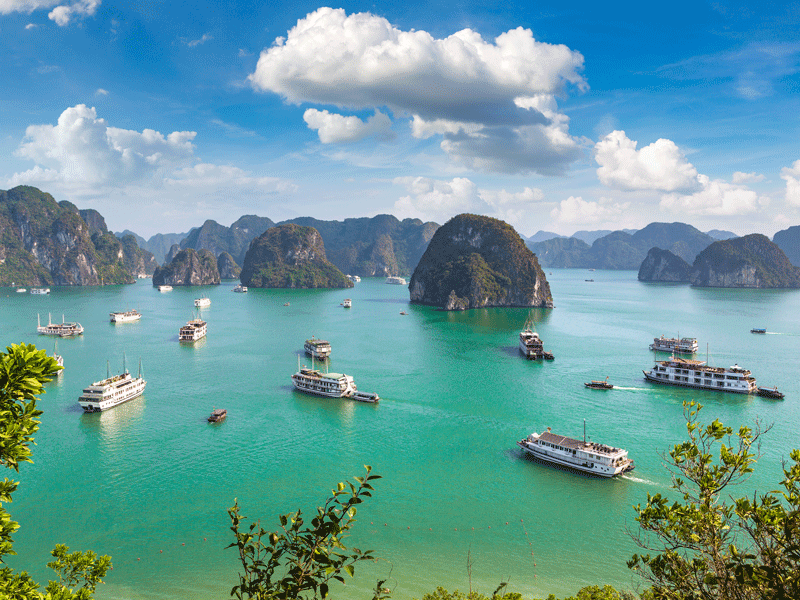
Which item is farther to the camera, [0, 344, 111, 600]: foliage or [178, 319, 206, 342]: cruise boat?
[178, 319, 206, 342]: cruise boat

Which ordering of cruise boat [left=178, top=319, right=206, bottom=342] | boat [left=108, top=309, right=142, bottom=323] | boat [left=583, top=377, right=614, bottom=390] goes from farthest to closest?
boat [left=108, top=309, right=142, bottom=323] → cruise boat [left=178, top=319, right=206, bottom=342] → boat [left=583, top=377, right=614, bottom=390]

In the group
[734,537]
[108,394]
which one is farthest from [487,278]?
[734,537]

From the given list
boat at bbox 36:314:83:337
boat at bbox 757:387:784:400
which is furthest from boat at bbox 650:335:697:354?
boat at bbox 36:314:83:337

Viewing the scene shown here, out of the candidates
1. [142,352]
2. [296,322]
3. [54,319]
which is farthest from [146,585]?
[54,319]

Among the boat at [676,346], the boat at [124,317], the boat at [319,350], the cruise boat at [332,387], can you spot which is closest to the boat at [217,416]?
the cruise boat at [332,387]

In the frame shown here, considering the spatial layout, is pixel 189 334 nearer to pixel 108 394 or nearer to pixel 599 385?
pixel 108 394

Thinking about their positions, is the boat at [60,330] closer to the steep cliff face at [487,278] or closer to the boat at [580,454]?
the steep cliff face at [487,278]

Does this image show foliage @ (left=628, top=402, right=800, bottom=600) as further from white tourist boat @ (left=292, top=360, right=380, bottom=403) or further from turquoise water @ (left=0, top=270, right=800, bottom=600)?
white tourist boat @ (left=292, top=360, right=380, bottom=403)

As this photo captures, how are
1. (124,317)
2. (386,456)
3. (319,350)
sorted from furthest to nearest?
1. (124,317)
2. (319,350)
3. (386,456)
